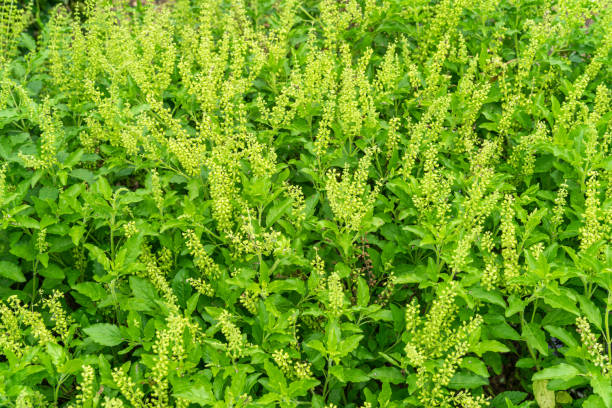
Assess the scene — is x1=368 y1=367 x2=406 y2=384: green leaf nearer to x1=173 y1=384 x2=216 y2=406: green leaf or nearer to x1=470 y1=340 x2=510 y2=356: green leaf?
x1=470 y1=340 x2=510 y2=356: green leaf

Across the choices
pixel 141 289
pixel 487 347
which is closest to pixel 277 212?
pixel 141 289

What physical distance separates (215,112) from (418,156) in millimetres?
1454

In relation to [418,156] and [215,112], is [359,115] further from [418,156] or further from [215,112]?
[215,112]

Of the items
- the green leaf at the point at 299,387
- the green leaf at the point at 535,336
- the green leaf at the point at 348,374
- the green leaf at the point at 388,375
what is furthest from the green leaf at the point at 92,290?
the green leaf at the point at 535,336

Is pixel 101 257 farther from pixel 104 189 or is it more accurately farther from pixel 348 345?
pixel 348 345

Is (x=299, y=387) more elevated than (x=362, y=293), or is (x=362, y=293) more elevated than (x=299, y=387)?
(x=362, y=293)

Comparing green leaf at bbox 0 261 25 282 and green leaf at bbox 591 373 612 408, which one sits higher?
green leaf at bbox 0 261 25 282

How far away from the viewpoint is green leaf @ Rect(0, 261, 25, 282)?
3.11 meters

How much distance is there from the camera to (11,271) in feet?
10.3

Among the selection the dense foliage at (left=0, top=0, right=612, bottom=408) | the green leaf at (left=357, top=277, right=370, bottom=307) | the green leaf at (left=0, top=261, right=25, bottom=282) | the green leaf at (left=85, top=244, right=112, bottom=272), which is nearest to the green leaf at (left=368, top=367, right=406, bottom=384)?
the dense foliage at (left=0, top=0, right=612, bottom=408)

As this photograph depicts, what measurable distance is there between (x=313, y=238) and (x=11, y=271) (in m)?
1.72

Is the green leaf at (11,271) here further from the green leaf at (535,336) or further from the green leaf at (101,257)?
the green leaf at (535,336)

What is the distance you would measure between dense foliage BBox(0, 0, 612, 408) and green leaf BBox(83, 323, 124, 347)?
20 millimetres

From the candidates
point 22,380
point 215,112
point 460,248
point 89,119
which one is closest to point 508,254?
point 460,248
